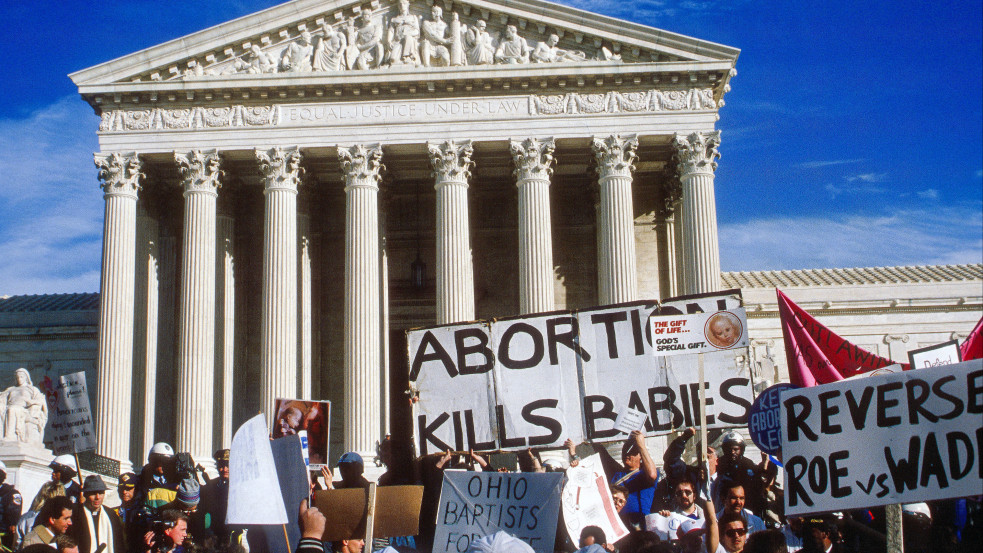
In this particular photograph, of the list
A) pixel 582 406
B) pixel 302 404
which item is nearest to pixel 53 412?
pixel 302 404

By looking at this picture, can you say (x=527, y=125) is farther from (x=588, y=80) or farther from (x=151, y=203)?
(x=151, y=203)

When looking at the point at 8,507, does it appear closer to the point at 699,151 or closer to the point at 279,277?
the point at 279,277

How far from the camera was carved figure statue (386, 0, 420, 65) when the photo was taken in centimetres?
3272

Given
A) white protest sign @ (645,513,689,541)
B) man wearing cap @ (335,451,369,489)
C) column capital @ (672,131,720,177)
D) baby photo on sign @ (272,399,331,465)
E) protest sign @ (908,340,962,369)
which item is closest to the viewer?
white protest sign @ (645,513,689,541)

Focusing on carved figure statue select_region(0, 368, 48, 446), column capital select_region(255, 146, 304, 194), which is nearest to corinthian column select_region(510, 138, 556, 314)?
column capital select_region(255, 146, 304, 194)

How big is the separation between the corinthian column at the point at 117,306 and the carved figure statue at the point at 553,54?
1245 centimetres

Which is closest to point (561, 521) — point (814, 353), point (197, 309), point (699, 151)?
point (814, 353)

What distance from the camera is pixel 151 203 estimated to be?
3450cm

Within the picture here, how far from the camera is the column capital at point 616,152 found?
31984mm

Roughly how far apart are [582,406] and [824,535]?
435 cm

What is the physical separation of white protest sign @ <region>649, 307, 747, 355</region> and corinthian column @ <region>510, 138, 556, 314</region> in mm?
17139

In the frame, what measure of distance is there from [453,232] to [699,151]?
7597 mm

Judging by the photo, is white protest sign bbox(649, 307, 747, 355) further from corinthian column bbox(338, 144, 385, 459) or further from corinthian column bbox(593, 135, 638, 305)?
corinthian column bbox(338, 144, 385, 459)

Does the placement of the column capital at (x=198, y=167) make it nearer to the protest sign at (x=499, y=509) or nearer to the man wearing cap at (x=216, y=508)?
the man wearing cap at (x=216, y=508)
